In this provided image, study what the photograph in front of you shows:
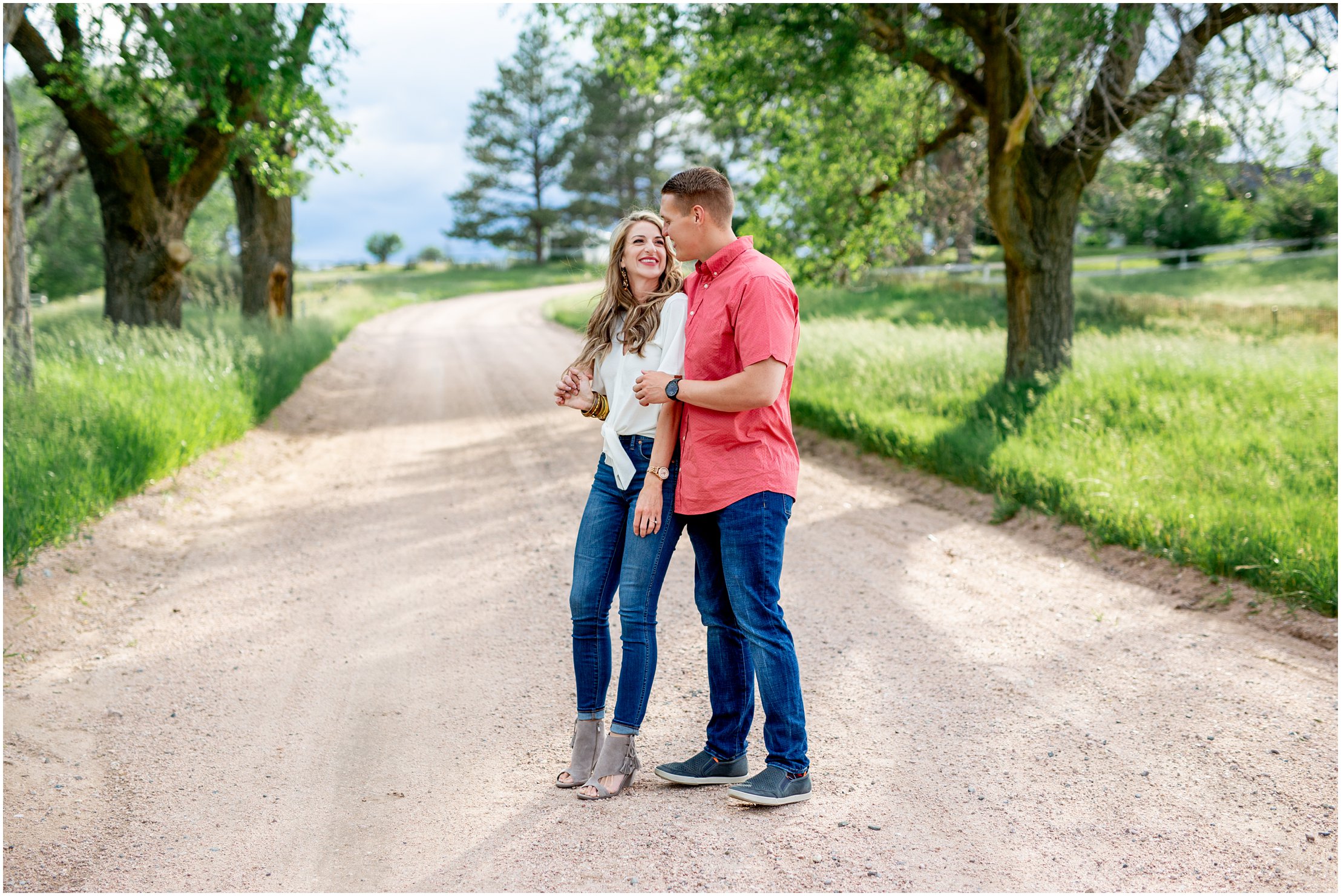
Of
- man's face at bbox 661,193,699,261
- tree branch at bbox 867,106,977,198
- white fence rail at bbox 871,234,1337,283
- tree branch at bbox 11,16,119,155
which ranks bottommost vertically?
man's face at bbox 661,193,699,261

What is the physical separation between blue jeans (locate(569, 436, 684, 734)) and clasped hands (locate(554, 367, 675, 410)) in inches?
9.6

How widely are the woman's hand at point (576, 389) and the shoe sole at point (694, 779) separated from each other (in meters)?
1.40

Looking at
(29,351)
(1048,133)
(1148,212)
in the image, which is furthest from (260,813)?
(1148,212)

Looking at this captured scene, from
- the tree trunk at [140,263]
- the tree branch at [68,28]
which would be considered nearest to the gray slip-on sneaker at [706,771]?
the tree branch at [68,28]

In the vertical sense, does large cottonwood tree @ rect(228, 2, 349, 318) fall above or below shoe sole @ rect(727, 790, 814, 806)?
above

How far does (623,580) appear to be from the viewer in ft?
11.1

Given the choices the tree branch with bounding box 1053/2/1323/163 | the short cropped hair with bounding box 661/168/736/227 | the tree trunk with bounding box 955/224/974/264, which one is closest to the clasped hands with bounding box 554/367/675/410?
the short cropped hair with bounding box 661/168/736/227

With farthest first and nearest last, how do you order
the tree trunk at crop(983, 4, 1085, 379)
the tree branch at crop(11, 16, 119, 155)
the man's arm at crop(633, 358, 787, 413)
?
the tree branch at crop(11, 16, 119, 155), the tree trunk at crop(983, 4, 1085, 379), the man's arm at crop(633, 358, 787, 413)

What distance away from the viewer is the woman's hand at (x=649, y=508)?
10.7 feet

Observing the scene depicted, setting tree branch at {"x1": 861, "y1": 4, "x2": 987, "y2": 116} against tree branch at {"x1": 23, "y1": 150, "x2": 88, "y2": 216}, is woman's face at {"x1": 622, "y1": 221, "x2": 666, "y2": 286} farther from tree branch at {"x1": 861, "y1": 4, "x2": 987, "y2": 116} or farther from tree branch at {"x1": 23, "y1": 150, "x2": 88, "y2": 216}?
tree branch at {"x1": 23, "y1": 150, "x2": 88, "y2": 216}

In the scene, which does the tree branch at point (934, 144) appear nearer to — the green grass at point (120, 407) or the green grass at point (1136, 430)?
the green grass at point (1136, 430)

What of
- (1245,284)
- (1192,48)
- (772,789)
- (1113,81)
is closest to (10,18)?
(772,789)

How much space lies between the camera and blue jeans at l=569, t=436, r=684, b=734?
335cm

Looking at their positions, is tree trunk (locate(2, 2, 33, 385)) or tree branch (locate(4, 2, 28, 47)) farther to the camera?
tree branch (locate(4, 2, 28, 47))
